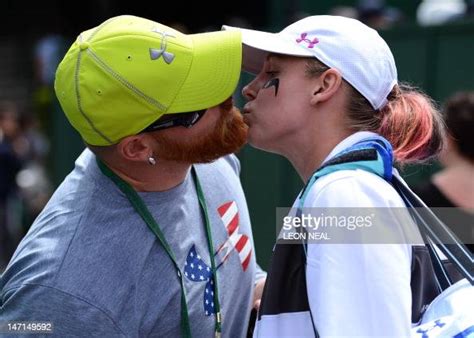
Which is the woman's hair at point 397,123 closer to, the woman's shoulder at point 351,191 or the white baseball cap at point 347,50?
the white baseball cap at point 347,50

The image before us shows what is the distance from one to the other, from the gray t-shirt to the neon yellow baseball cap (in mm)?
200

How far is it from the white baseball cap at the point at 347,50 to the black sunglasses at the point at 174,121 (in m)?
0.32

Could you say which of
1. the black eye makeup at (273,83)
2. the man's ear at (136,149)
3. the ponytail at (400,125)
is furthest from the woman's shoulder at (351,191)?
the man's ear at (136,149)

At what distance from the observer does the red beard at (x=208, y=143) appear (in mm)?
2676

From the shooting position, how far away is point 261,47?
Answer: 2.51 metres

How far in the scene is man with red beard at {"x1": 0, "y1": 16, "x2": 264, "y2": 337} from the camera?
8.13 feet

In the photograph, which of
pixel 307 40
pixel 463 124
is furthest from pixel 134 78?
pixel 463 124

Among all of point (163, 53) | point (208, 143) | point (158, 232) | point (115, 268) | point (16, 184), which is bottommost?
point (16, 184)

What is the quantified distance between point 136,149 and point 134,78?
0.78 ft

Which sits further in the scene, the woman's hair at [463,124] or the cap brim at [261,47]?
the woman's hair at [463,124]

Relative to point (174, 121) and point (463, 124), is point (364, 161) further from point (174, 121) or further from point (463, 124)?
point (463, 124)

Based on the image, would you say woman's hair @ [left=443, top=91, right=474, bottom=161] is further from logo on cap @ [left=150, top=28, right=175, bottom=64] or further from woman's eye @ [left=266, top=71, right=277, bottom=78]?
logo on cap @ [left=150, top=28, right=175, bottom=64]

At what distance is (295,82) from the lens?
246 cm

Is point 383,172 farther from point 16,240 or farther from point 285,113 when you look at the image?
point 16,240
